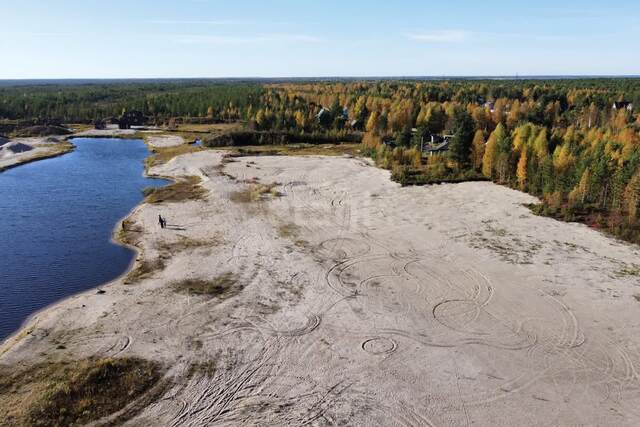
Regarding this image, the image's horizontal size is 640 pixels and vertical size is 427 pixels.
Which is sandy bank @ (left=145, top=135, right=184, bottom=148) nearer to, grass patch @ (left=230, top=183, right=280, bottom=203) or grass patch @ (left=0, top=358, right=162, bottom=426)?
grass patch @ (left=230, top=183, right=280, bottom=203)

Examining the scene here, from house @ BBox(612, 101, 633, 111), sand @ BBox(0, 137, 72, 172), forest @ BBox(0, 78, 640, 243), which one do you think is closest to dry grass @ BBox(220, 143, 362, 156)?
forest @ BBox(0, 78, 640, 243)

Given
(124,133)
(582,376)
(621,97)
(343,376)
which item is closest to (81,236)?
(343,376)

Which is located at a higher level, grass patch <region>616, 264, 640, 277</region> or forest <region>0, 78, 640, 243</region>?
forest <region>0, 78, 640, 243</region>

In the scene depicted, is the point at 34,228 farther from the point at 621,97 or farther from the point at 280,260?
the point at 621,97

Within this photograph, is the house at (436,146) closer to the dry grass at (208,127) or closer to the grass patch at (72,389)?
the dry grass at (208,127)

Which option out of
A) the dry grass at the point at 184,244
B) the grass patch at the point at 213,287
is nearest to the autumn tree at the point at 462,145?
the dry grass at the point at 184,244

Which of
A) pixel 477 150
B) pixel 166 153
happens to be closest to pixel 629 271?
pixel 477 150
